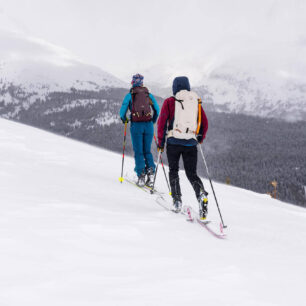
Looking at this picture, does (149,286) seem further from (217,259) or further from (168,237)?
(168,237)

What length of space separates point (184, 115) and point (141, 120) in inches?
94.8

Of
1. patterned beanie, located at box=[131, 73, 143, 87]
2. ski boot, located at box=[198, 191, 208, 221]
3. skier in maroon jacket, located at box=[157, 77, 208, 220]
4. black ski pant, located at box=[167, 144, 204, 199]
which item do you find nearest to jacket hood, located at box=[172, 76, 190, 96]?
skier in maroon jacket, located at box=[157, 77, 208, 220]

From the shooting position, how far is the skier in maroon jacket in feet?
19.0

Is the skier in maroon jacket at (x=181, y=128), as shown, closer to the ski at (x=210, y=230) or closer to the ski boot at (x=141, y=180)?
the ski at (x=210, y=230)

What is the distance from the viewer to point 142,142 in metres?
8.22

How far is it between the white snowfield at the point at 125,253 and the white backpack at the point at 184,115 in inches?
61.1

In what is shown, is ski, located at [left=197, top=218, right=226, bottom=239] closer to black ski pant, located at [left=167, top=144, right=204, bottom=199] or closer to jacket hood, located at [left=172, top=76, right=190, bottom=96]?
black ski pant, located at [left=167, top=144, right=204, bottom=199]

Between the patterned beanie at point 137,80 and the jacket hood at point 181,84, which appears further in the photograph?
the patterned beanie at point 137,80

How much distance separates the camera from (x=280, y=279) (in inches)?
122

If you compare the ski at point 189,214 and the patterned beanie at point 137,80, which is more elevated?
the patterned beanie at point 137,80

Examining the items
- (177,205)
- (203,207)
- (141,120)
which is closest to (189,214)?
(203,207)

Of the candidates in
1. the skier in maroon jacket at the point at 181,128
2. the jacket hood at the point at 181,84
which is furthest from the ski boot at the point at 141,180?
the jacket hood at the point at 181,84

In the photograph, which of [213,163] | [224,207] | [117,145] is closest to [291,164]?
[213,163]

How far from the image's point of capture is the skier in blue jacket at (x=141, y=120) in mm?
7852
